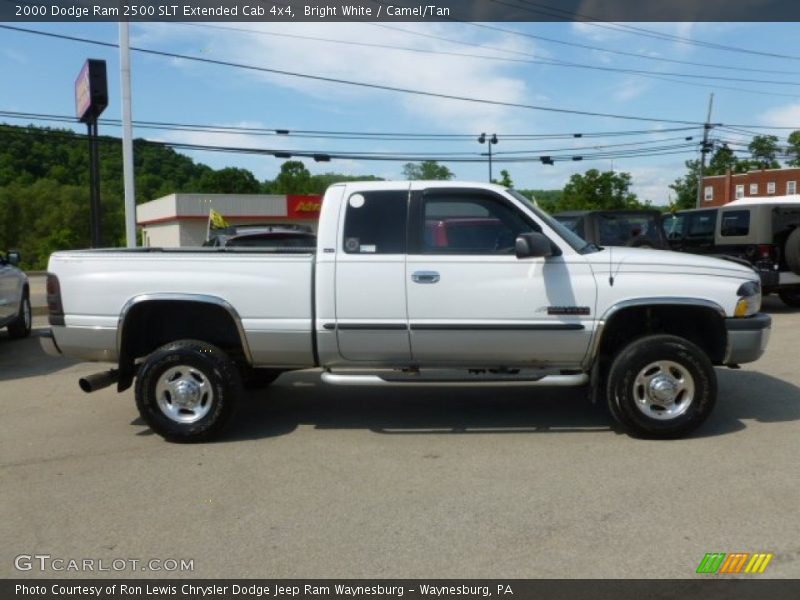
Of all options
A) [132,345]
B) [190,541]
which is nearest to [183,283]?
[132,345]

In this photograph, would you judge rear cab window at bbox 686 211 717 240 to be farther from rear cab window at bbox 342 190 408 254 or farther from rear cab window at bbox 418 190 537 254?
rear cab window at bbox 342 190 408 254

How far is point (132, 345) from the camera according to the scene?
5809mm

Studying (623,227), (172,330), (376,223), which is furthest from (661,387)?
(623,227)

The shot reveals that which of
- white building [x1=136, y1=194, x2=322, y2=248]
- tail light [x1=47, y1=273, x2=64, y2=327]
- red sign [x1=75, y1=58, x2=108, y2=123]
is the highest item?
red sign [x1=75, y1=58, x2=108, y2=123]

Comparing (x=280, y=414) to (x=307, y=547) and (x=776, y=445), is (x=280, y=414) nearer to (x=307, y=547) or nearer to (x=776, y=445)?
(x=307, y=547)

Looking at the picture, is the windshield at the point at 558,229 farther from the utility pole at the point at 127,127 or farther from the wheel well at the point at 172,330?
the utility pole at the point at 127,127

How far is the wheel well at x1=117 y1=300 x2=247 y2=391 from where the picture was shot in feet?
18.4

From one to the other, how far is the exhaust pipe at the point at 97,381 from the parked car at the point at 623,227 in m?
8.33

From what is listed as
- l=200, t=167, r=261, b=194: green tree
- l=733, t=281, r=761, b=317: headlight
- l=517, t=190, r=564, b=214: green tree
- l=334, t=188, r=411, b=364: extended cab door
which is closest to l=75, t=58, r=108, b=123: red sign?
l=334, t=188, r=411, b=364: extended cab door

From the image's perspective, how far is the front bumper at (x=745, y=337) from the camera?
5.41m

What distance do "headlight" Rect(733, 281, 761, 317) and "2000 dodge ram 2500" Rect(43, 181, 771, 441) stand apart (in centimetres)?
1

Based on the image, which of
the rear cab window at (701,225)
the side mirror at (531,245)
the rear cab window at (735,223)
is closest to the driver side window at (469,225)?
the side mirror at (531,245)
